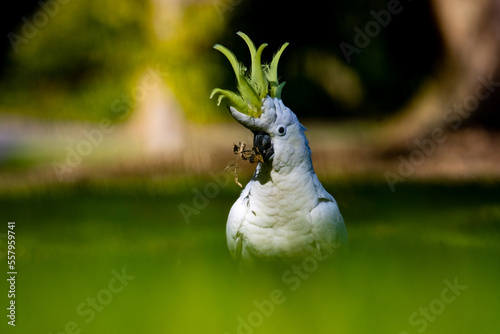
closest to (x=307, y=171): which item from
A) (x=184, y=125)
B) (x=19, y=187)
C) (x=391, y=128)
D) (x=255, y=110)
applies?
(x=255, y=110)

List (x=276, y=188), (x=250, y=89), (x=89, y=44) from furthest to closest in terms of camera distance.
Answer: (x=89, y=44)
(x=276, y=188)
(x=250, y=89)

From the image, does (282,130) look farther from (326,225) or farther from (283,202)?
(326,225)

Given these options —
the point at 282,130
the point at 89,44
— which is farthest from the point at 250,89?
the point at 89,44

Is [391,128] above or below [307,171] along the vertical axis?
below

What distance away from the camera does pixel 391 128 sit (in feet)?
28.4

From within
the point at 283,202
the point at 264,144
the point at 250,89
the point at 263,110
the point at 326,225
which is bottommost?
the point at 326,225

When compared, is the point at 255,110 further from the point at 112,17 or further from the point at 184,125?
the point at 184,125

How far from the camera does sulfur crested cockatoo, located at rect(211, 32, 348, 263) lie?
8.68 feet

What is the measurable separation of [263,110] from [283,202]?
1.43 feet

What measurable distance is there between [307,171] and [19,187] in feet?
12.4

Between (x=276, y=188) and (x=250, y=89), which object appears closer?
(x=250, y=89)

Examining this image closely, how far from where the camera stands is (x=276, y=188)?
275cm

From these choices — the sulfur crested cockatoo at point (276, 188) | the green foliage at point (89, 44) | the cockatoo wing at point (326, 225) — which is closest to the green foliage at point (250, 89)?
the sulfur crested cockatoo at point (276, 188)

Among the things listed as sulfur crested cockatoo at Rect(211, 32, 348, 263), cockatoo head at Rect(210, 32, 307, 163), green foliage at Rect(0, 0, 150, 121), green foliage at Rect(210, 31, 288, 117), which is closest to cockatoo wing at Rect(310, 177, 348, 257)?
sulfur crested cockatoo at Rect(211, 32, 348, 263)
